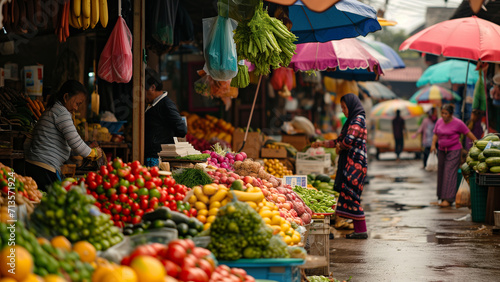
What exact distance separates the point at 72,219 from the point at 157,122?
4.33 m

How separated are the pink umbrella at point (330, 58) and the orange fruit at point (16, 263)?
7.77 meters

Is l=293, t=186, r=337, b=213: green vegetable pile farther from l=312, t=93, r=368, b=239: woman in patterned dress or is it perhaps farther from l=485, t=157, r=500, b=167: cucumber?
l=485, t=157, r=500, b=167: cucumber

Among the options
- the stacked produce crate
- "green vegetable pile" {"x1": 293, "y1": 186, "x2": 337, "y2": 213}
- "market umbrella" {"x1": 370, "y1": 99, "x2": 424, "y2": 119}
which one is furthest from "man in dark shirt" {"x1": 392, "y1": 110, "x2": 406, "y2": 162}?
"green vegetable pile" {"x1": 293, "y1": 186, "x2": 337, "y2": 213}

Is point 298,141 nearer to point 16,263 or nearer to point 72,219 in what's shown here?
point 72,219

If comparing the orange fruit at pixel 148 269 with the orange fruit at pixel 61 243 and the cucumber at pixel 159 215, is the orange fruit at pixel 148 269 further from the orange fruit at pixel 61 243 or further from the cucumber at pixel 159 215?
the cucumber at pixel 159 215

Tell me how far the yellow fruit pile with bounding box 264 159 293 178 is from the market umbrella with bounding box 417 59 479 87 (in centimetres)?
832

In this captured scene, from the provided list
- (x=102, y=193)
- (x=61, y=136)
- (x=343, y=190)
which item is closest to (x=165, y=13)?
(x=61, y=136)

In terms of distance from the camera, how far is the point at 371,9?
7.54 metres

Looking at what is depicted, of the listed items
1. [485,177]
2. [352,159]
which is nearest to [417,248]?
[352,159]

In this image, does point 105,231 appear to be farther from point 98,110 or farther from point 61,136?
point 98,110

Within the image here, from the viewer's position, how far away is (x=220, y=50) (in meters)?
6.64

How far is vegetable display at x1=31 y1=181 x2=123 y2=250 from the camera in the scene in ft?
11.2

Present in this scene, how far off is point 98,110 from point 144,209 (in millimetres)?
6016

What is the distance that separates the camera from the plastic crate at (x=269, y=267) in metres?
3.83
